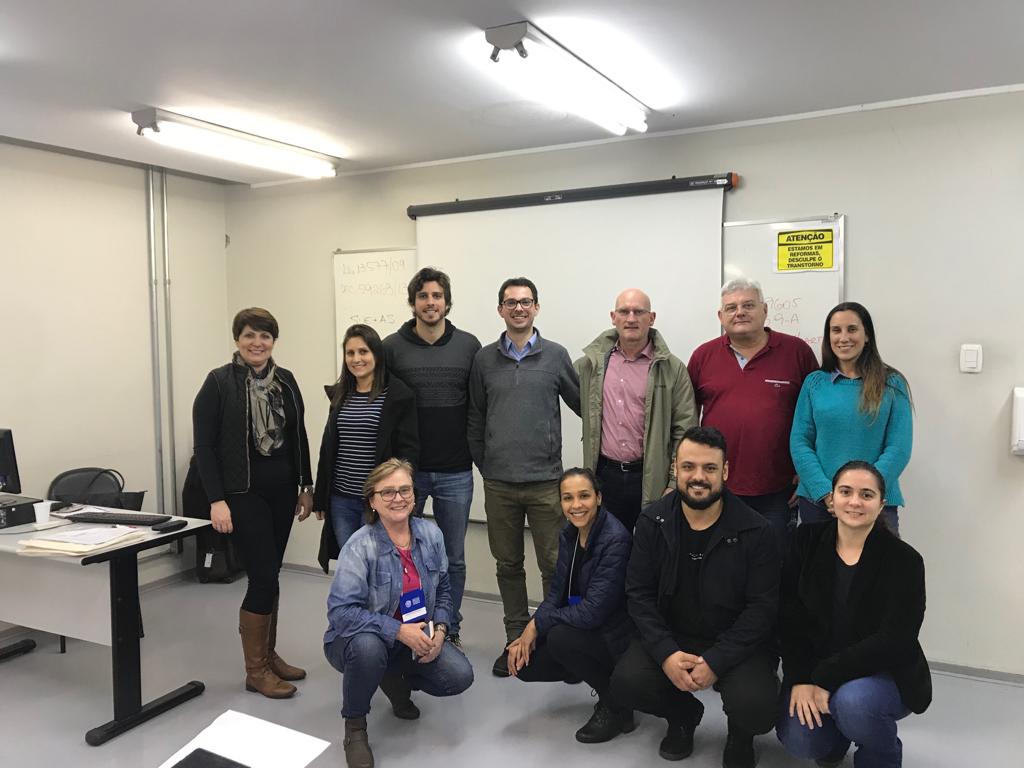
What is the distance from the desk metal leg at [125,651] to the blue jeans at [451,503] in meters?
1.13

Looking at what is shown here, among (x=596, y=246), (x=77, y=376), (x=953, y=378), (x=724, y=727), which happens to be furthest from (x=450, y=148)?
(x=724, y=727)

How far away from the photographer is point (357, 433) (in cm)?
313

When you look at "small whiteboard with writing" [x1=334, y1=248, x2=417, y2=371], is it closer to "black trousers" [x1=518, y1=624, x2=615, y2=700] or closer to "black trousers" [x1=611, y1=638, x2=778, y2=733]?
"black trousers" [x1=518, y1=624, x2=615, y2=700]

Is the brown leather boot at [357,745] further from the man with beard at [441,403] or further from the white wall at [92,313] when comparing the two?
the white wall at [92,313]

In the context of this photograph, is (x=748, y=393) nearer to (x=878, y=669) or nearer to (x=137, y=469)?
(x=878, y=669)

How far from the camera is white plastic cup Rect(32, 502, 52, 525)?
129 inches

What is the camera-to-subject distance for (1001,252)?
3.22 m

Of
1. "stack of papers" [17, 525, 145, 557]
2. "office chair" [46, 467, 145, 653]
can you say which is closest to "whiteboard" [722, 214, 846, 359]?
"stack of papers" [17, 525, 145, 557]

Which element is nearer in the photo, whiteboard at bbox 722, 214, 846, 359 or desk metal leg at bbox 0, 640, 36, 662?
whiteboard at bbox 722, 214, 846, 359

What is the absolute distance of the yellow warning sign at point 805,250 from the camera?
351 cm

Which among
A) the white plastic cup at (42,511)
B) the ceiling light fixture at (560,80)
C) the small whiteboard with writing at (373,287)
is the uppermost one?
the ceiling light fixture at (560,80)

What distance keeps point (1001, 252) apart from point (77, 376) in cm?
453

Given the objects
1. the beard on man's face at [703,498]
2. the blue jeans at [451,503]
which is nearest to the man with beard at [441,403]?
the blue jeans at [451,503]

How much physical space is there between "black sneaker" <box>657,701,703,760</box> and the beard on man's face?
0.74m
